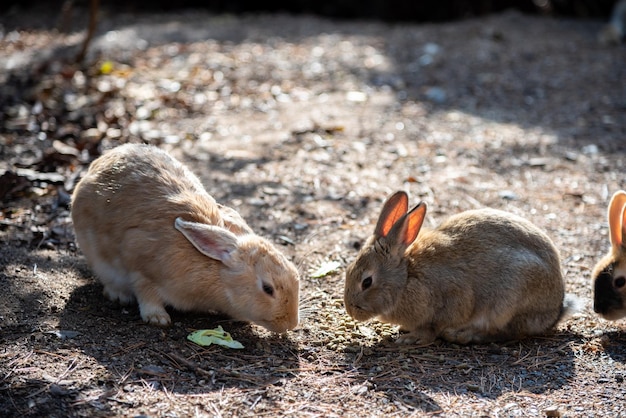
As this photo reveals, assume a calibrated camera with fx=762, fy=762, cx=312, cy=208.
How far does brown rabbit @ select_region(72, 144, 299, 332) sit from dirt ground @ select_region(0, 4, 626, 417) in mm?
189

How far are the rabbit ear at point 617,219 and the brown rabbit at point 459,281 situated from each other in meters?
0.64

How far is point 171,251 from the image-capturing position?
177 inches

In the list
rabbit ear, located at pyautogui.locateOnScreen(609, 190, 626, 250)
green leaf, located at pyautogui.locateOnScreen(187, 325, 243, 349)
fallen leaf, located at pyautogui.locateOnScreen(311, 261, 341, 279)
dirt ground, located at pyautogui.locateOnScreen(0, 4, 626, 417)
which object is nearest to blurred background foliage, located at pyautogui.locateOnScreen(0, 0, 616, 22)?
dirt ground, located at pyautogui.locateOnScreen(0, 4, 626, 417)

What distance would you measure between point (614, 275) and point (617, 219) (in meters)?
0.40

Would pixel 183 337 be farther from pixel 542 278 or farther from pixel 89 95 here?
pixel 89 95

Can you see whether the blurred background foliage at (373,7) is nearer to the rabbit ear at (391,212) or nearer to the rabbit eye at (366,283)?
the rabbit ear at (391,212)

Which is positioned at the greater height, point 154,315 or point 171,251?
point 171,251

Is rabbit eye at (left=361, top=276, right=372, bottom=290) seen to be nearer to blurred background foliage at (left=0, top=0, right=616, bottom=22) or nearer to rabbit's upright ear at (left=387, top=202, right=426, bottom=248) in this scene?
rabbit's upright ear at (left=387, top=202, right=426, bottom=248)

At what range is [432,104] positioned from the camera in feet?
30.0

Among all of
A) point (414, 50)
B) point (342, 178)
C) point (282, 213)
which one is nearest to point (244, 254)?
point (282, 213)

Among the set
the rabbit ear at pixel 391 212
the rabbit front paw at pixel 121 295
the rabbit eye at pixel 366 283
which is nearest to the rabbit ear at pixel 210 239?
the rabbit front paw at pixel 121 295

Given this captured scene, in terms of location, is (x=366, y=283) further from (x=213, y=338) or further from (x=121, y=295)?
(x=121, y=295)

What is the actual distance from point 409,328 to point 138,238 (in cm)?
171

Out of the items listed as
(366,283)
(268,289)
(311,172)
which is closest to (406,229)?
(366,283)
